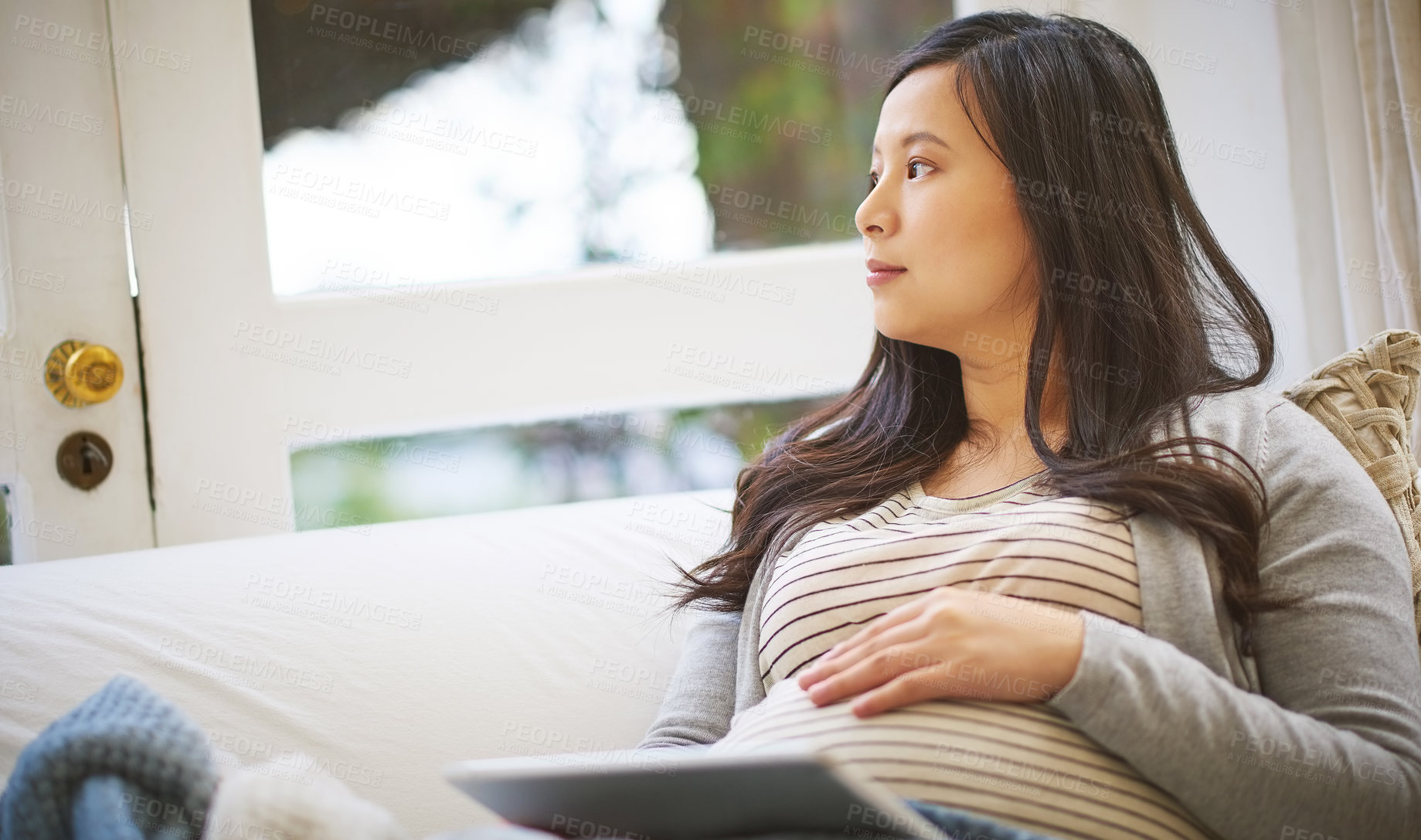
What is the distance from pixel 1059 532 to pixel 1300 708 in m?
0.22

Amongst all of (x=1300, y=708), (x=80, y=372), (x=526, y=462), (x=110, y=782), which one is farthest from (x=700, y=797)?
(x=80, y=372)

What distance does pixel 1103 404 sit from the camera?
3.50ft

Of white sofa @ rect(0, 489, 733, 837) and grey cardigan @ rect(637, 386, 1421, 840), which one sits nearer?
grey cardigan @ rect(637, 386, 1421, 840)

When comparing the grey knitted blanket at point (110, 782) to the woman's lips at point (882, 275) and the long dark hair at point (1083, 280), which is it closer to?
the long dark hair at point (1083, 280)

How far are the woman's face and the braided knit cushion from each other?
284 millimetres

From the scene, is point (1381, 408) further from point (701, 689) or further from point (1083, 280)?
point (701, 689)

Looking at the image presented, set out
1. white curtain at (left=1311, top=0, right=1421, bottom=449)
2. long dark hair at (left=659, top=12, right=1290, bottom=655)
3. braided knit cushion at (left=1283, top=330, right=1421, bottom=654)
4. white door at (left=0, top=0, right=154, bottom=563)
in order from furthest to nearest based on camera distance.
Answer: white door at (left=0, top=0, right=154, bottom=563) → white curtain at (left=1311, top=0, right=1421, bottom=449) → long dark hair at (left=659, top=12, right=1290, bottom=655) → braided knit cushion at (left=1283, top=330, right=1421, bottom=654)

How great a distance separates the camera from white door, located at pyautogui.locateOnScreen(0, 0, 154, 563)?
1.52 meters

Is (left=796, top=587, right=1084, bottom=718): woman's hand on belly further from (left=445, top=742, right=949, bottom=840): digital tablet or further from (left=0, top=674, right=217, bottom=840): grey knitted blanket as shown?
(left=0, top=674, right=217, bottom=840): grey knitted blanket

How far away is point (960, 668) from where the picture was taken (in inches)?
31.8

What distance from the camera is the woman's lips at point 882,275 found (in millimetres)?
1144

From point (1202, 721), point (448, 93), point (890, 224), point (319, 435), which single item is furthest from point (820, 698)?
point (448, 93)

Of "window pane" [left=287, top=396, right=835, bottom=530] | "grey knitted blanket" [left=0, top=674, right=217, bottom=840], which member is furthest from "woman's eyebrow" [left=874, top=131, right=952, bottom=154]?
"grey knitted blanket" [left=0, top=674, right=217, bottom=840]

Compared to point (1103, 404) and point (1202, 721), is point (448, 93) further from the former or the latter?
point (1202, 721)
